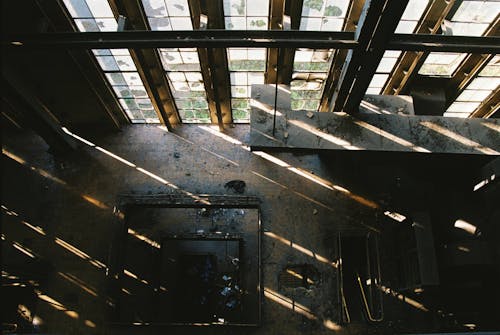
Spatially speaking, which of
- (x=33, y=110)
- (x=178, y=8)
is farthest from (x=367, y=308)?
(x=33, y=110)

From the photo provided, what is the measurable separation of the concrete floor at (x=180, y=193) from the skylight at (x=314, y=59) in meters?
2.18

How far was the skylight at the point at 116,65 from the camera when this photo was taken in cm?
795

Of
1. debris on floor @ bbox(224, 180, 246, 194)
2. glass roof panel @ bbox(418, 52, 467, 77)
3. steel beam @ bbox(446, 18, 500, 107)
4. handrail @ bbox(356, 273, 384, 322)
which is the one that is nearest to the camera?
steel beam @ bbox(446, 18, 500, 107)

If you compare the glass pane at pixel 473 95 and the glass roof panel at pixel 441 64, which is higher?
the glass roof panel at pixel 441 64

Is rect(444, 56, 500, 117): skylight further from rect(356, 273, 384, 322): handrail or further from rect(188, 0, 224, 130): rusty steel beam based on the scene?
rect(188, 0, 224, 130): rusty steel beam

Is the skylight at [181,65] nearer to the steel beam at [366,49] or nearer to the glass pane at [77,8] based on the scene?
the glass pane at [77,8]

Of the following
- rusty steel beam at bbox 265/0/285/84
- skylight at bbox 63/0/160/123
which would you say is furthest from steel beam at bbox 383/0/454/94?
skylight at bbox 63/0/160/123

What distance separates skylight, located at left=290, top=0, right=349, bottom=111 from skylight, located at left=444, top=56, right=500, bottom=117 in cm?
403

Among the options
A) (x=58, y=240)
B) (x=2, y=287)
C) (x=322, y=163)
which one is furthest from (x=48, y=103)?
(x=322, y=163)

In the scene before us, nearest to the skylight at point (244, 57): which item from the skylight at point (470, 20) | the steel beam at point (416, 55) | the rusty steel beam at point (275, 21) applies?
the rusty steel beam at point (275, 21)

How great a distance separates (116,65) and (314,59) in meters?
5.32

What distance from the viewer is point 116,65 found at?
9625 millimetres

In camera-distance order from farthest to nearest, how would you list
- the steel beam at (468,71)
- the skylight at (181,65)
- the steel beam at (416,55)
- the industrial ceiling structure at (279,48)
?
the steel beam at (468,71), the skylight at (181,65), the steel beam at (416,55), the industrial ceiling structure at (279,48)

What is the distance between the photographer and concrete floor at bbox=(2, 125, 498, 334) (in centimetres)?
1021
